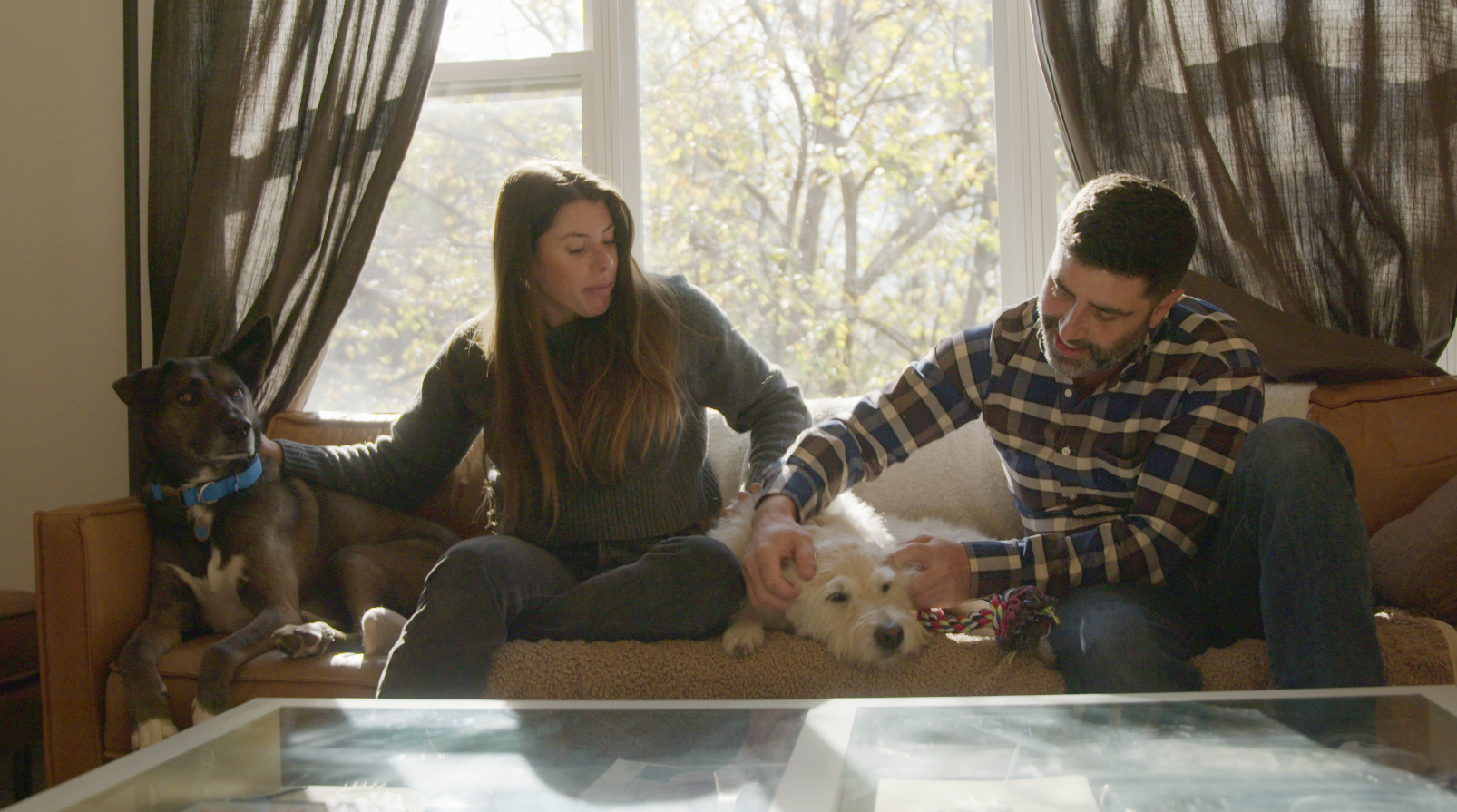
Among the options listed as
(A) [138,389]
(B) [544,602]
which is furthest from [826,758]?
(A) [138,389]

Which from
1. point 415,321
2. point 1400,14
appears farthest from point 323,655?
point 1400,14

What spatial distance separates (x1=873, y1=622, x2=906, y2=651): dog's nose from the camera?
153 centimetres

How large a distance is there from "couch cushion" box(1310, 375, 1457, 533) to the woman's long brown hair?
1.32m

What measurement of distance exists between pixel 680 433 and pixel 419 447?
579 millimetres

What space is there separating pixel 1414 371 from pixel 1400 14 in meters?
0.85

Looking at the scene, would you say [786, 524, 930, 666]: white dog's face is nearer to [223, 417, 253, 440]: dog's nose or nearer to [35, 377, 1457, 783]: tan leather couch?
[35, 377, 1457, 783]: tan leather couch

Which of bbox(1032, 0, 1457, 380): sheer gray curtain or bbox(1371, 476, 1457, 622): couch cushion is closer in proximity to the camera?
bbox(1371, 476, 1457, 622): couch cushion

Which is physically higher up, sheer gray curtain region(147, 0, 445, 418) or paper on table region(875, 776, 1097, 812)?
sheer gray curtain region(147, 0, 445, 418)

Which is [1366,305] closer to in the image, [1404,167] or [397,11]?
[1404,167]

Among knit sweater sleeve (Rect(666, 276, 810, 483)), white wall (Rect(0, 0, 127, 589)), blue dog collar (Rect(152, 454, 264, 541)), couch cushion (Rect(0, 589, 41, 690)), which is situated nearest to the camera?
knit sweater sleeve (Rect(666, 276, 810, 483))

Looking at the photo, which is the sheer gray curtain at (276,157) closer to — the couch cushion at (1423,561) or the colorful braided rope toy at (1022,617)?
the colorful braided rope toy at (1022,617)

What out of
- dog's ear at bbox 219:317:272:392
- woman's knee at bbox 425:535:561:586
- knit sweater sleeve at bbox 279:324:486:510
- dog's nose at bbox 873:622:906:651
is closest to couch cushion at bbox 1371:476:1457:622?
dog's nose at bbox 873:622:906:651

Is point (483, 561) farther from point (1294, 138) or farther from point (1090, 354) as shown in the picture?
point (1294, 138)

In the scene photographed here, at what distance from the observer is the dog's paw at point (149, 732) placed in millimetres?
1777
